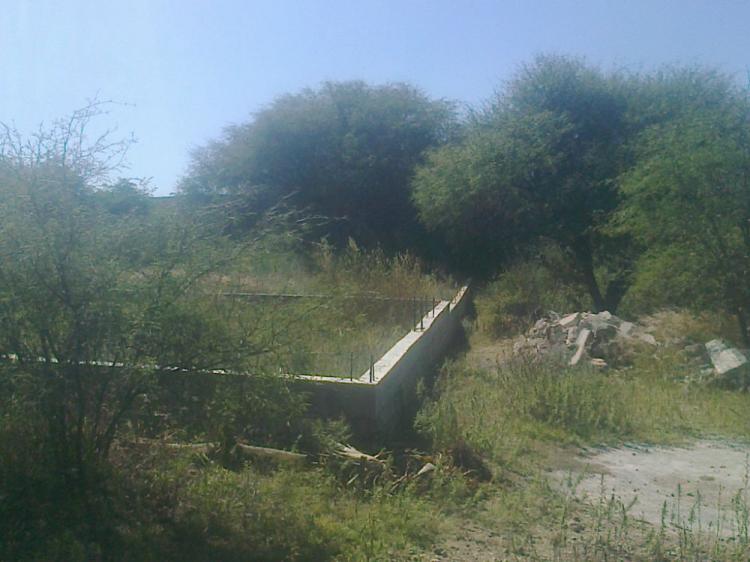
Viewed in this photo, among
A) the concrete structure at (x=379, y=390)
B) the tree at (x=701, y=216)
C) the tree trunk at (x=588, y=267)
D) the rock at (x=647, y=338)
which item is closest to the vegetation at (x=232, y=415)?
the concrete structure at (x=379, y=390)

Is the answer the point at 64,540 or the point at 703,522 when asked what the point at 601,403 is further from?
the point at 64,540

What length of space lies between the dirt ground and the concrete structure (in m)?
1.71

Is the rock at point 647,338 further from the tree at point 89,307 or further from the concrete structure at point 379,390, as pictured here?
the tree at point 89,307

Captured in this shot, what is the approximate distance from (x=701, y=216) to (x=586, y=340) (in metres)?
2.54

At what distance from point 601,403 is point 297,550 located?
15.8 feet

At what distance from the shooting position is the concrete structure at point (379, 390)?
7105mm

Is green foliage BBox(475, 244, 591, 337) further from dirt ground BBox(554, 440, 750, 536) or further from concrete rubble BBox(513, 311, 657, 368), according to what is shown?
dirt ground BBox(554, 440, 750, 536)

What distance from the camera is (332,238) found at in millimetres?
24938

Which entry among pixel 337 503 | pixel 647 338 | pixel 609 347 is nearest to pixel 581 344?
pixel 609 347

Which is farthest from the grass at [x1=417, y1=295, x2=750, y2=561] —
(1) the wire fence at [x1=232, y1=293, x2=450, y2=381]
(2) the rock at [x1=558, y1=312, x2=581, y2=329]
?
(2) the rock at [x1=558, y1=312, x2=581, y2=329]

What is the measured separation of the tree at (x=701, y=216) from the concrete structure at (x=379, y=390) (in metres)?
4.21

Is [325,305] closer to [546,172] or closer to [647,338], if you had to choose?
[647,338]

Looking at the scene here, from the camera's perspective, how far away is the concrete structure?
23.3ft

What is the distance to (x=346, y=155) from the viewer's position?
25594 millimetres
